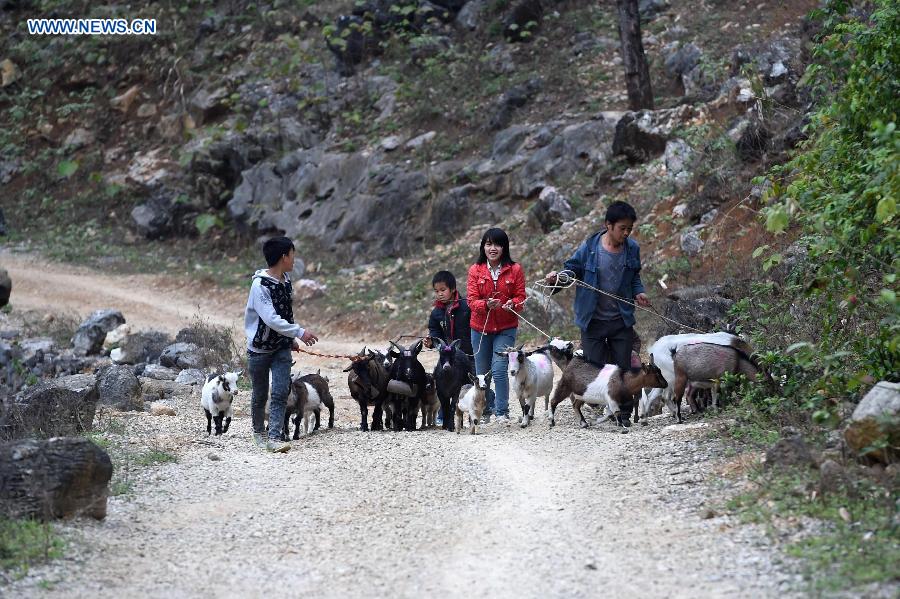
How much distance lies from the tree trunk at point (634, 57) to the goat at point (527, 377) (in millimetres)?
12316

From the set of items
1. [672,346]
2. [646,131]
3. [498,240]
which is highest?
[646,131]

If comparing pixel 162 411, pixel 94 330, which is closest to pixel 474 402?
pixel 162 411

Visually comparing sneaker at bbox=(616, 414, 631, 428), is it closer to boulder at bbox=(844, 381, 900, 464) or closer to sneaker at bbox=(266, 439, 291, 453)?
sneaker at bbox=(266, 439, 291, 453)

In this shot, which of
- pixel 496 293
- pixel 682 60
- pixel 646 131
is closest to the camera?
pixel 496 293

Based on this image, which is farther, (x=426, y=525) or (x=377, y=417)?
(x=377, y=417)

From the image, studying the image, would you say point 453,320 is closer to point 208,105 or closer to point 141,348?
point 141,348

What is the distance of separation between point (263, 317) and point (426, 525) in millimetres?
3401

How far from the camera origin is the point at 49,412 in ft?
34.6

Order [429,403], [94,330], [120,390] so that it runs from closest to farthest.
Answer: [429,403] < [120,390] < [94,330]

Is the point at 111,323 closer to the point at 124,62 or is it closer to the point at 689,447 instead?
the point at 689,447

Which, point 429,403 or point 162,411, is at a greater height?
point 162,411

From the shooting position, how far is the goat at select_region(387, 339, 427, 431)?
11.1 metres

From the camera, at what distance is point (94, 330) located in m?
20.0

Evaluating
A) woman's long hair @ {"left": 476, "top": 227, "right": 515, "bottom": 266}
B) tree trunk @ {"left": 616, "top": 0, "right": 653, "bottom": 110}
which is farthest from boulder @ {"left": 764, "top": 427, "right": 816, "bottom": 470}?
tree trunk @ {"left": 616, "top": 0, "right": 653, "bottom": 110}
